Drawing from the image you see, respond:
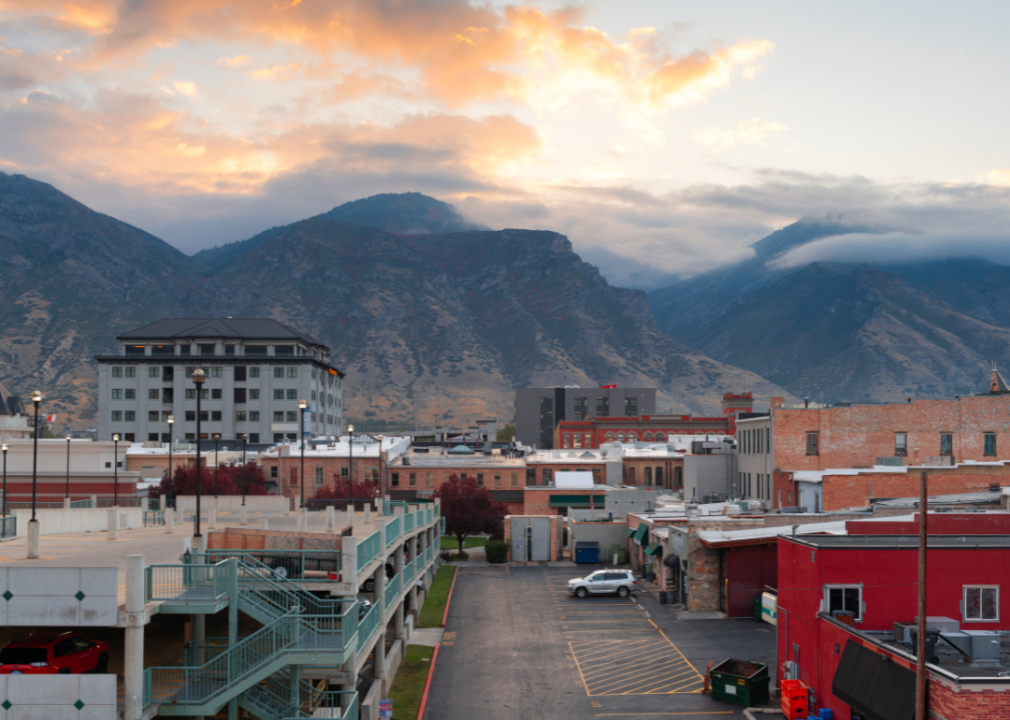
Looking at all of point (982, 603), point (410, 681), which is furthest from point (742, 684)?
point (410, 681)

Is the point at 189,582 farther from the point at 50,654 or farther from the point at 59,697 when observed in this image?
the point at 59,697

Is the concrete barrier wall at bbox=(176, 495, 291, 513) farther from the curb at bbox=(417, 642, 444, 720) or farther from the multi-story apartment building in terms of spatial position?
the multi-story apartment building

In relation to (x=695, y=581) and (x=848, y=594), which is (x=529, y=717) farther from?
(x=695, y=581)

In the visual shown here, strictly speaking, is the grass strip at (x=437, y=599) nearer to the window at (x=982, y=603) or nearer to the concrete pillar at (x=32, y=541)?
the concrete pillar at (x=32, y=541)

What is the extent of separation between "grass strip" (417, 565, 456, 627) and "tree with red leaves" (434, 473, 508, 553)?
10.3 meters

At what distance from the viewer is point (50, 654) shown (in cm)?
2178

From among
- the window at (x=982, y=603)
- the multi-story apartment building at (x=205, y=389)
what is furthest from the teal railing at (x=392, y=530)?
the multi-story apartment building at (x=205, y=389)

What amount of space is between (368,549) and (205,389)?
12596cm

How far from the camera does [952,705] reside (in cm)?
2167

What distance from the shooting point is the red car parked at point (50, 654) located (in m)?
21.4

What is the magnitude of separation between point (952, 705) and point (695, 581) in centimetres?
2890

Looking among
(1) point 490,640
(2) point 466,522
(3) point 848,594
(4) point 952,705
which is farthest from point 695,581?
(2) point 466,522

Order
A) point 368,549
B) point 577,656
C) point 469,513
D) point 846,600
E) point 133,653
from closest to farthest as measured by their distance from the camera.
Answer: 1. point 133,653
2. point 368,549
3. point 846,600
4. point 577,656
5. point 469,513

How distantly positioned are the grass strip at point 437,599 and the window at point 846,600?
22.9m
